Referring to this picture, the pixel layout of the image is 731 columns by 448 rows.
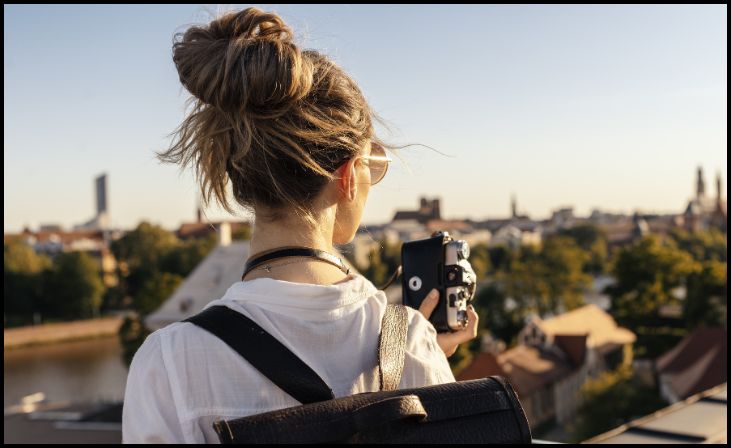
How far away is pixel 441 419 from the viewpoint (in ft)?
2.27

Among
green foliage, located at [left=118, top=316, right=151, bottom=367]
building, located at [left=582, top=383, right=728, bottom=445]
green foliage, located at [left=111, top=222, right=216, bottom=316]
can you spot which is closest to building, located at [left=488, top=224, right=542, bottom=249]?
green foliage, located at [left=111, top=222, right=216, bottom=316]

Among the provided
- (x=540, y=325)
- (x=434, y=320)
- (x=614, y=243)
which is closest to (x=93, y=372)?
(x=540, y=325)

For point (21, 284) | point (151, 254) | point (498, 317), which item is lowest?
point (498, 317)

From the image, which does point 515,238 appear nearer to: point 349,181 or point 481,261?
point 481,261

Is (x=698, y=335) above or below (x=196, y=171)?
below

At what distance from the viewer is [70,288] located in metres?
29.2

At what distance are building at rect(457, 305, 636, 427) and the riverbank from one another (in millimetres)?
14334

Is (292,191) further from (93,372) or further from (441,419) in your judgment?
(93,372)

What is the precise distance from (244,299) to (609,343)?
65.2 feet

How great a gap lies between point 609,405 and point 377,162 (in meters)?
13.2

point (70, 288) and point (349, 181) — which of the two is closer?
point (349, 181)

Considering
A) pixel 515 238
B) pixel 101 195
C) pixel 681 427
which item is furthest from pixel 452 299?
pixel 101 195

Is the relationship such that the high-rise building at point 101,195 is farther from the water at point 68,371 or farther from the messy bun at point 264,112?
the messy bun at point 264,112

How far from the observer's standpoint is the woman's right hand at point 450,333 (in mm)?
1033
